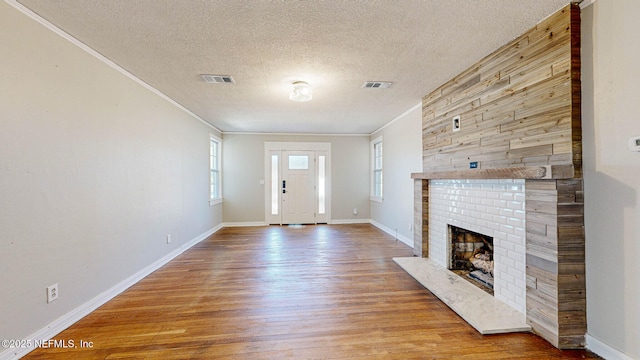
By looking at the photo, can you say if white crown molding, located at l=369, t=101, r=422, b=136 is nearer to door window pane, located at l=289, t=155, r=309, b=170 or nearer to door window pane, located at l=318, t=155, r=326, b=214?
door window pane, located at l=318, t=155, r=326, b=214

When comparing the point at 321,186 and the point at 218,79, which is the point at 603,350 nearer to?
the point at 218,79

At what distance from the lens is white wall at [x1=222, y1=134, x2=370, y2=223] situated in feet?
20.5

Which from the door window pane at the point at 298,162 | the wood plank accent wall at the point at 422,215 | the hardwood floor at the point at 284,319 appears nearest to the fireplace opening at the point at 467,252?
the wood plank accent wall at the point at 422,215

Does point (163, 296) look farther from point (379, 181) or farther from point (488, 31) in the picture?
point (379, 181)

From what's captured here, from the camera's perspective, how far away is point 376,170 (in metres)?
6.25

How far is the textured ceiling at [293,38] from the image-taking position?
68.1 inches

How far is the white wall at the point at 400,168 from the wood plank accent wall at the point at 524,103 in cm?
99

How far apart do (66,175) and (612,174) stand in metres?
3.83

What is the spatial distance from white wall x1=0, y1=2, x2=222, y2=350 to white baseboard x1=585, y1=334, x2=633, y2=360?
12.3 ft

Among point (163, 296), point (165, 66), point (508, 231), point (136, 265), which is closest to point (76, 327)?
point (163, 296)

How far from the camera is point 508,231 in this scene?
2.20 m

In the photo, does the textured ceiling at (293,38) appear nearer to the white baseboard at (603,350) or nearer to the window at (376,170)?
the white baseboard at (603,350)

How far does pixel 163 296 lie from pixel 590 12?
4119mm

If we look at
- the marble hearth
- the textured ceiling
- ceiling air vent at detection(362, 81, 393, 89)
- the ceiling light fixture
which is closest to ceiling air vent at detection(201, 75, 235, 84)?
the textured ceiling
